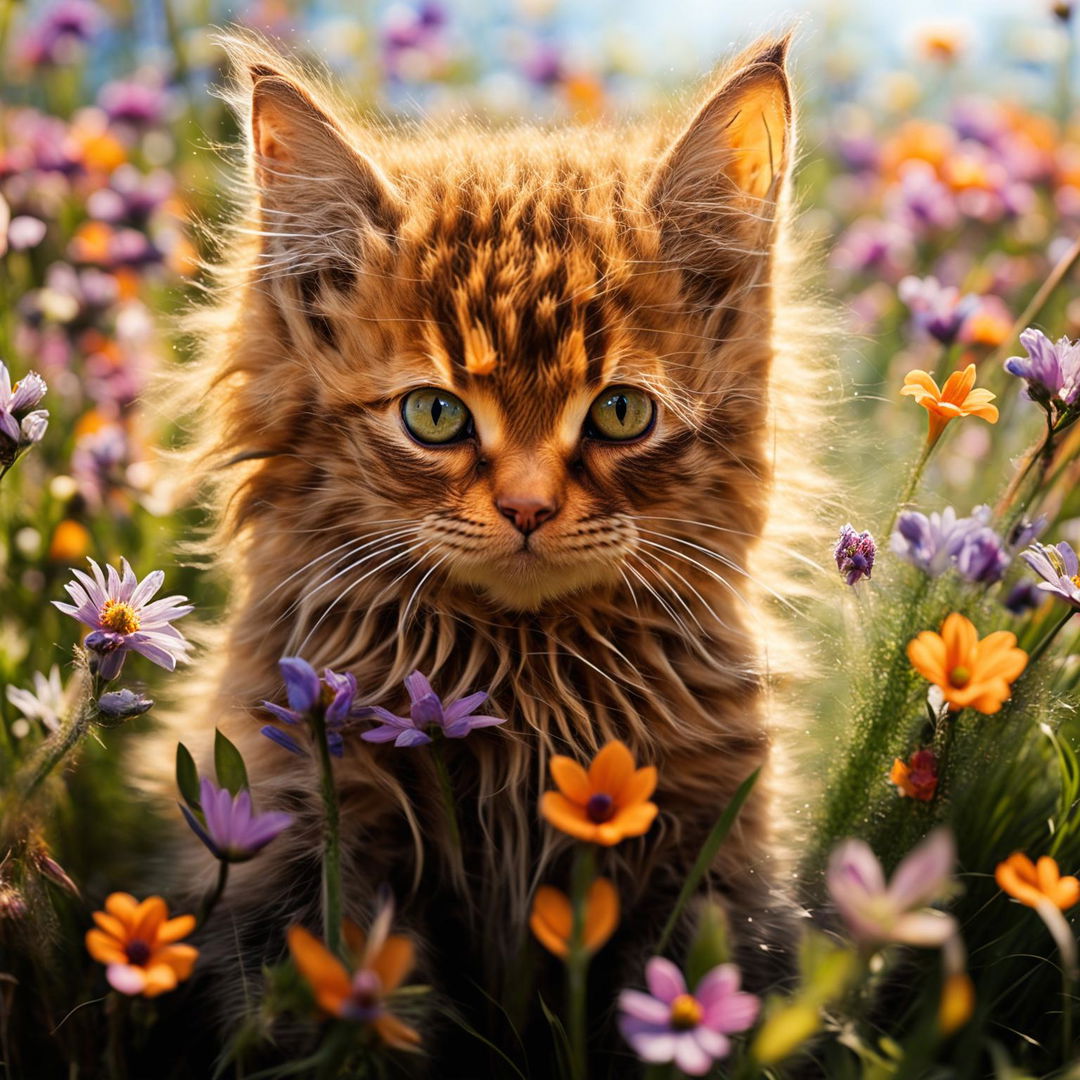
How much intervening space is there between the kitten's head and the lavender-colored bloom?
18.3 inches

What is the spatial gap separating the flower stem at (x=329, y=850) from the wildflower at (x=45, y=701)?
2.14ft

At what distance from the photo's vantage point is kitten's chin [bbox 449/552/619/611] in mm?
1500

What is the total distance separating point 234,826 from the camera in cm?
118

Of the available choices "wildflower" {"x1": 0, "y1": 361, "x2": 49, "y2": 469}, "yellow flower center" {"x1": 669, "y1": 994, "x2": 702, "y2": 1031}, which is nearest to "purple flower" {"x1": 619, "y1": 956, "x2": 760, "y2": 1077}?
"yellow flower center" {"x1": 669, "y1": 994, "x2": 702, "y2": 1031}

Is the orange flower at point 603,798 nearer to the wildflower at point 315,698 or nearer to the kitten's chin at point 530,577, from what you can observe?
the wildflower at point 315,698

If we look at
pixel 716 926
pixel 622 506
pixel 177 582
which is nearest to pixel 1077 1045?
pixel 716 926

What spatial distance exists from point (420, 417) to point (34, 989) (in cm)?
91

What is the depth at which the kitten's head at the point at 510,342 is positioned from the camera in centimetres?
154

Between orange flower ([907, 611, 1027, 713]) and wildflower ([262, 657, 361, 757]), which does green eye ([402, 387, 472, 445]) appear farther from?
orange flower ([907, 611, 1027, 713])

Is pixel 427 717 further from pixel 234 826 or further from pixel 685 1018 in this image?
pixel 685 1018

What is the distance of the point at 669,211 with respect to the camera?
174 centimetres

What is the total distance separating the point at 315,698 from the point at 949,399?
0.90 meters

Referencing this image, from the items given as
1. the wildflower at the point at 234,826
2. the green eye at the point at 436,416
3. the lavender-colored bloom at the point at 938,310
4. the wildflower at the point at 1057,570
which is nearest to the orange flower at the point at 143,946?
the wildflower at the point at 234,826

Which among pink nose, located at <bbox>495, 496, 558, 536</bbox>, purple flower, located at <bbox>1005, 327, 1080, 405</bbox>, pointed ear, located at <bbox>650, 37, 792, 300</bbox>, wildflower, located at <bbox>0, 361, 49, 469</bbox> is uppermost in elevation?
pointed ear, located at <bbox>650, 37, 792, 300</bbox>
